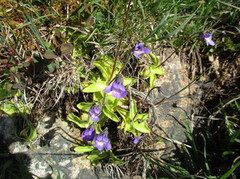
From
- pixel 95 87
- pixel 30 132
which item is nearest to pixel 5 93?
pixel 30 132

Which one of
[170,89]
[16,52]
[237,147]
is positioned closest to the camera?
[16,52]

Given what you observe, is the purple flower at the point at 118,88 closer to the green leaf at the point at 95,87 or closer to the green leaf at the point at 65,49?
the green leaf at the point at 95,87

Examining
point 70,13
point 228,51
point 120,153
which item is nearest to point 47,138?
point 120,153

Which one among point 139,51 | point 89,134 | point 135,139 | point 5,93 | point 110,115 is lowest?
point 135,139

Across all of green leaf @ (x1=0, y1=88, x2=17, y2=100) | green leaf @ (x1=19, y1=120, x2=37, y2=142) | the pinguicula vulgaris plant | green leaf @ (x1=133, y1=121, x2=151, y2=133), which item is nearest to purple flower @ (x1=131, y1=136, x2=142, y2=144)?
the pinguicula vulgaris plant

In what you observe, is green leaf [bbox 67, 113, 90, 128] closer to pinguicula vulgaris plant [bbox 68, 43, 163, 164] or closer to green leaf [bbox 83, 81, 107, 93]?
pinguicula vulgaris plant [bbox 68, 43, 163, 164]

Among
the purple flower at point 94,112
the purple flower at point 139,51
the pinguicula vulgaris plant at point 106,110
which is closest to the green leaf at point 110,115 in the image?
the pinguicula vulgaris plant at point 106,110

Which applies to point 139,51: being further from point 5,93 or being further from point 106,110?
point 5,93

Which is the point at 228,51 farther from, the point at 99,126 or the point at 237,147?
the point at 99,126

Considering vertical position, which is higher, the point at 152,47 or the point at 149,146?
the point at 152,47
